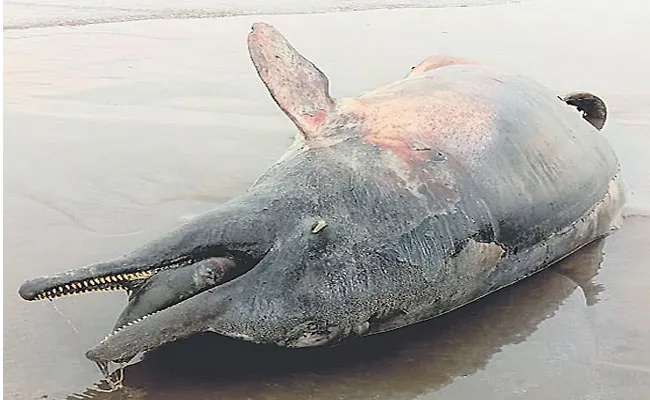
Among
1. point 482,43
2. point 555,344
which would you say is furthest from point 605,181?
point 482,43

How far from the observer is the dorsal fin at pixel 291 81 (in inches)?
139

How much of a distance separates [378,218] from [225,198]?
154 cm

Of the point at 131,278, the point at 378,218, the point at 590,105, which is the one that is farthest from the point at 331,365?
the point at 590,105

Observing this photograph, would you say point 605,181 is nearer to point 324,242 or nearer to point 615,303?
point 615,303

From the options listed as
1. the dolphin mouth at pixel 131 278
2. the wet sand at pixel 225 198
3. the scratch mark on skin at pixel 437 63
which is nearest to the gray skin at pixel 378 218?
the dolphin mouth at pixel 131 278

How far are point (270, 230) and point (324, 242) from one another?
0.18m

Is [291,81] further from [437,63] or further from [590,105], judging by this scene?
[590,105]

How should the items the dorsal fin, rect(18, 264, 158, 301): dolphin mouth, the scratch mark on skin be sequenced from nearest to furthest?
1. rect(18, 264, 158, 301): dolphin mouth
2. the dorsal fin
3. the scratch mark on skin

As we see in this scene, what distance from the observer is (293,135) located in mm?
5379

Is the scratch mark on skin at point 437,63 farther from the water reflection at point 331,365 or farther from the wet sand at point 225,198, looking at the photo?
the water reflection at point 331,365

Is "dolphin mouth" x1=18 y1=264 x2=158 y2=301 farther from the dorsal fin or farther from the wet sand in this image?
the dorsal fin

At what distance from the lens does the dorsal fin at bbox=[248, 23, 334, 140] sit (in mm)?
3525

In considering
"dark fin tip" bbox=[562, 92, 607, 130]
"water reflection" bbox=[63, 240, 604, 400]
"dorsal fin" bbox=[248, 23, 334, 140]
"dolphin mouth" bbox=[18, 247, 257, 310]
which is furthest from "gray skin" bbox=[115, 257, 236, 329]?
"dark fin tip" bbox=[562, 92, 607, 130]

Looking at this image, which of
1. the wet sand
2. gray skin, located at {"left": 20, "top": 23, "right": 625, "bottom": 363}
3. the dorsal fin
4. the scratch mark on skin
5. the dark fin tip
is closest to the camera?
gray skin, located at {"left": 20, "top": 23, "right": 625, "bottom": 363}
